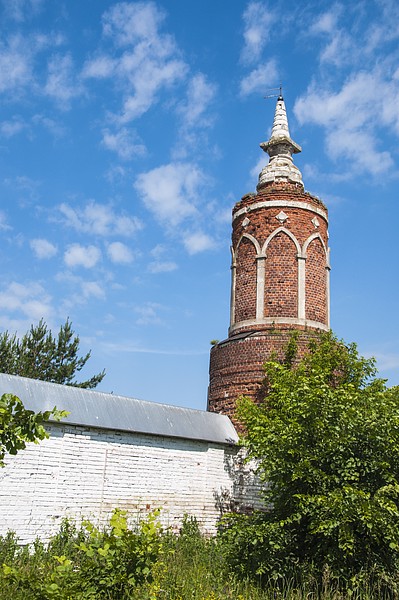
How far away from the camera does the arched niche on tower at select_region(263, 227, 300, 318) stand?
14.3 metres

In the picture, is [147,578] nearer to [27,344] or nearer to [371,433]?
[371,433]

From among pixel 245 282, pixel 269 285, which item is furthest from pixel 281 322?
pixel 245 282

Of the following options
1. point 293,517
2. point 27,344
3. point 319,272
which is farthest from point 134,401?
point 27,344

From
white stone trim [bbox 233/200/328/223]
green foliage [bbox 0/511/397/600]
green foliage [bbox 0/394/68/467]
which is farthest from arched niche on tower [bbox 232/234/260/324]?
green foliage [bbox 0/394/68/467]

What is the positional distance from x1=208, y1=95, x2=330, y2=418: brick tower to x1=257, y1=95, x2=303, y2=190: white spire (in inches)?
8.5

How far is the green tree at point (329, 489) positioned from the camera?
7.05 metres

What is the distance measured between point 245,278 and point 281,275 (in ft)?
3.29

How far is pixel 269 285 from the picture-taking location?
14555mm

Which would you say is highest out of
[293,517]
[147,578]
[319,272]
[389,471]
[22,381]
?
[319,272]

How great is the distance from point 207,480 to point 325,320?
545 centimetres

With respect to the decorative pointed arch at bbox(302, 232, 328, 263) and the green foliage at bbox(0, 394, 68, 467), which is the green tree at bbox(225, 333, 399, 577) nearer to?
the green foliage at bbox(0, 394, 68, 467)

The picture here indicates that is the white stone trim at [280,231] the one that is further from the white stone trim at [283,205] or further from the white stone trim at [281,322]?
the white stone trim at [281,322]

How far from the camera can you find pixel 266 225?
15.0m

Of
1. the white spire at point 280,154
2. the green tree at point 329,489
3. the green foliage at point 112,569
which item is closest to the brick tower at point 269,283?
the white spire at point 280,154
